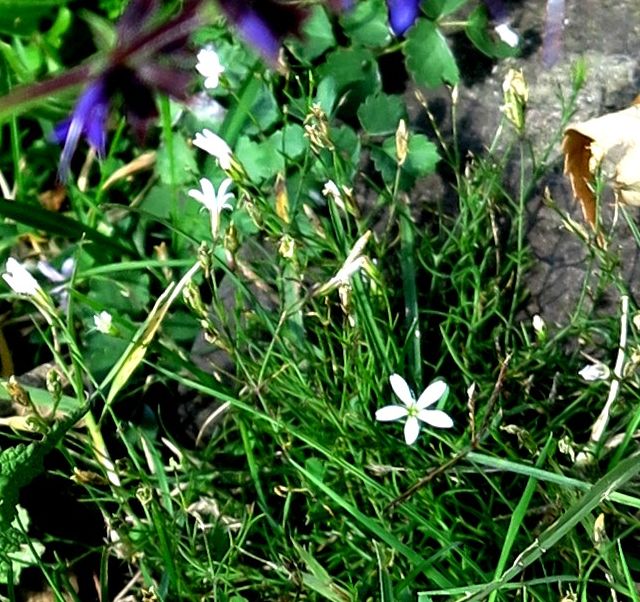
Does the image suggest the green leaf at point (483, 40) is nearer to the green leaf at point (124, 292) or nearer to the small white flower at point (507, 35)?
the small white flower at point (507, 35)

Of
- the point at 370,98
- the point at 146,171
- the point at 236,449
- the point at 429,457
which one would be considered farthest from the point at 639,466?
the point at 146,171

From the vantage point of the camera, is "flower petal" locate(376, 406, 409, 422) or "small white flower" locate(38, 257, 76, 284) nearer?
"flower petal" locate(376, 406, 409, 422)

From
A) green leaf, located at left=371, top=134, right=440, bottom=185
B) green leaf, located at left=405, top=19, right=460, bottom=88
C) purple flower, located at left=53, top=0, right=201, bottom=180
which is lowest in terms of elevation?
green leaf, located at left=371, top=134, right=440, bottom=185

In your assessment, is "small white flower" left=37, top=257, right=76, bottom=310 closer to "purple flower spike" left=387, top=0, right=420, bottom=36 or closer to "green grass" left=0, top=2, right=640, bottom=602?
"green grass" left=0, top=2, right=640, bottom=602

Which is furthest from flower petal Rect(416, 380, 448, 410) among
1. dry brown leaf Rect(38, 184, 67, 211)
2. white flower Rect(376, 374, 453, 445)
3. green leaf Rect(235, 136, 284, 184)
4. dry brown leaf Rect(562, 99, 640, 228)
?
dry brown leaf Rect(38, 184, 67, 211)

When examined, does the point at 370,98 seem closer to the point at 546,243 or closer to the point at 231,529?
the point at 546,243

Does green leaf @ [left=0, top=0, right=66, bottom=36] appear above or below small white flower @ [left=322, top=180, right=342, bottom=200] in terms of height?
above
